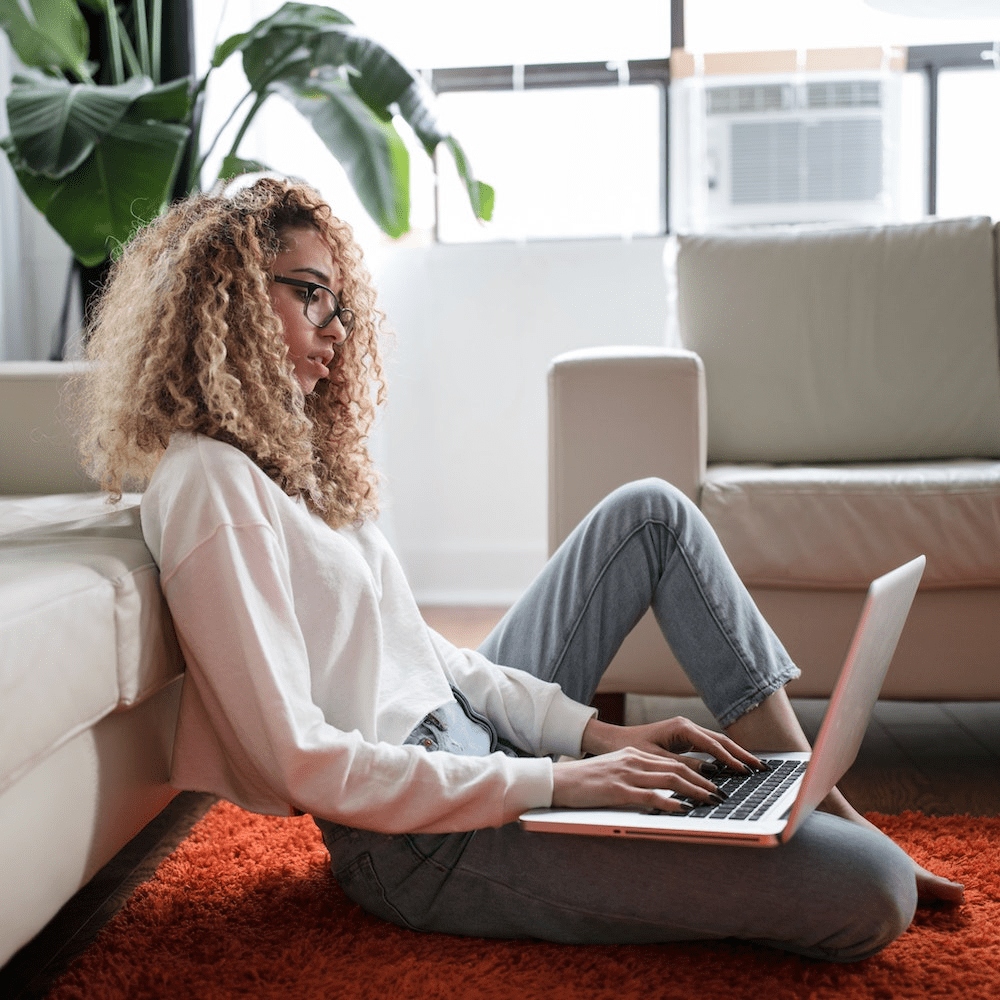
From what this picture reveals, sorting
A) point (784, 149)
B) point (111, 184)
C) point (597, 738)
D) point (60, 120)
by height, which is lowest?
point (597, 738)

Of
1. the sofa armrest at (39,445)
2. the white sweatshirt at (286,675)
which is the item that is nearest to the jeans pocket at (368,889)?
the white sweatshirt at (286,675)

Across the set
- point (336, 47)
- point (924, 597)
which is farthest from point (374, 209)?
point (924, 597)

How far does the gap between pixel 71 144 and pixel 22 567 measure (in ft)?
5.19

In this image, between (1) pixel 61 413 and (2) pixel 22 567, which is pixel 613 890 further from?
(1) pixel 61 413

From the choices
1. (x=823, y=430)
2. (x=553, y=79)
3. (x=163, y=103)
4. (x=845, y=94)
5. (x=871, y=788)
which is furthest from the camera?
(x=553, y=79)

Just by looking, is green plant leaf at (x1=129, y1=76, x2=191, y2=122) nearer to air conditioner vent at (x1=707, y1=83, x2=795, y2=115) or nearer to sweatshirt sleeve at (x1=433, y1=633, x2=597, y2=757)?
air conditioner vent at (x1=707, y1=83, x2=795, y2=115)

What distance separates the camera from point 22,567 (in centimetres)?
94

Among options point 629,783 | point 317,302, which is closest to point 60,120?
point 317,302

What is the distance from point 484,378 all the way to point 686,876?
8.13 feet

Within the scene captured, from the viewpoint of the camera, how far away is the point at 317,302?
110 centimetres

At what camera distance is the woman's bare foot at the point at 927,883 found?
1134mm

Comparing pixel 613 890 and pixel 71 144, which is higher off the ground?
pixel 71 144

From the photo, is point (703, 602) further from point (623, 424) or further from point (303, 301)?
point (623, 424)

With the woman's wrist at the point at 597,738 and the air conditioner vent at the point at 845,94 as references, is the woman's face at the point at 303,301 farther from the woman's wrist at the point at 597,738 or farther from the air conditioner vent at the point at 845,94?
the air conditioner vent at the point at 845,94
